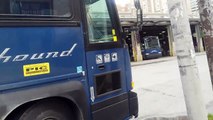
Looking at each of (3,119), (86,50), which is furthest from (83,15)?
(3,119)

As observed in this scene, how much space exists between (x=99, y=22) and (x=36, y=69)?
4.34 ft

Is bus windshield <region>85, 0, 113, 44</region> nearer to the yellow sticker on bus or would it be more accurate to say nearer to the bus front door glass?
the bus front door glass

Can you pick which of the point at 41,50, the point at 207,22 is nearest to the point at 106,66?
the point at 41,50

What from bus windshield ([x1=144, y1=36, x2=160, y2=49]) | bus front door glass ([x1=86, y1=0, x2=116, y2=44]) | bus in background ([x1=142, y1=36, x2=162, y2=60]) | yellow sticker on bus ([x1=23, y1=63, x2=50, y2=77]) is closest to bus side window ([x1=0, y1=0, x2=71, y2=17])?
bus front door glass ([x1=86, y1=0, x2=116, y2=44])

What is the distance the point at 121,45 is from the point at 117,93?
0.73m

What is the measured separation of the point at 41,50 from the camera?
367 cm

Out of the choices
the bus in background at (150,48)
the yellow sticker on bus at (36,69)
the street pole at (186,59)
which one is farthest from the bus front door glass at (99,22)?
the bus in background at (150,48)

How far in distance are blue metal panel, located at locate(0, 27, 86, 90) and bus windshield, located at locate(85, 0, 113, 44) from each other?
0.29m

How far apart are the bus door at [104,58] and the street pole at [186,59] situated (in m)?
1.07

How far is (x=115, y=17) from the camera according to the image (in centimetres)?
471

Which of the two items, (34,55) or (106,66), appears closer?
(34,55)

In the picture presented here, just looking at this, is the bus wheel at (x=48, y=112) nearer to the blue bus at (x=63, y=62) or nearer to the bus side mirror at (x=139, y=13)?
the blue bus at (x=63, y=62)

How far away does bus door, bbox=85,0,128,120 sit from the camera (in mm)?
4258

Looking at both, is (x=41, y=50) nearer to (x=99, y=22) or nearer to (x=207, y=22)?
(x=99, y=22)
